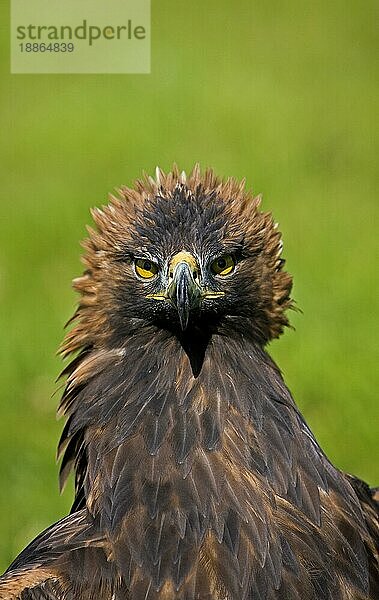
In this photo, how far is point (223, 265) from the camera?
199 inches

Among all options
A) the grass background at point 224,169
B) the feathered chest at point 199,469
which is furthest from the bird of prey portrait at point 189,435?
the grass background at point 224,169

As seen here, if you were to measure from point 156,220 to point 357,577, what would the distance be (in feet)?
4.94

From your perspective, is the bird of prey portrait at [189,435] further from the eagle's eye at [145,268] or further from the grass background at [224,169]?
the grass background at [224,169]

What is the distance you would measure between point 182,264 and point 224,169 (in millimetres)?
7910

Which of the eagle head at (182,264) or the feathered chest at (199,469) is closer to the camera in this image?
the feathered chest at (199,469)

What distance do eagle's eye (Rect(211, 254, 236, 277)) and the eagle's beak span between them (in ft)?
0.39

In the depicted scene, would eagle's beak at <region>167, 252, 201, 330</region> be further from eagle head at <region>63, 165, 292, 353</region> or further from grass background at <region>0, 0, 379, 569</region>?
grass background at <region>0, 0, 379, 569</region>

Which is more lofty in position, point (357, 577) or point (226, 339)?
point (226, 339)

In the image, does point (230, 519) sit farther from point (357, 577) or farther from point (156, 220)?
point (156, 220)

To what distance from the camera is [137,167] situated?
12773 millimetres

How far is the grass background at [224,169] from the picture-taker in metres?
9.11

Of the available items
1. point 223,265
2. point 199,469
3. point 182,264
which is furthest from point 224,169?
point 199,469

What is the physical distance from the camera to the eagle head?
495 cm

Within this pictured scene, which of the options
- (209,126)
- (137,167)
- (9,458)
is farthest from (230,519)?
(209,126)
